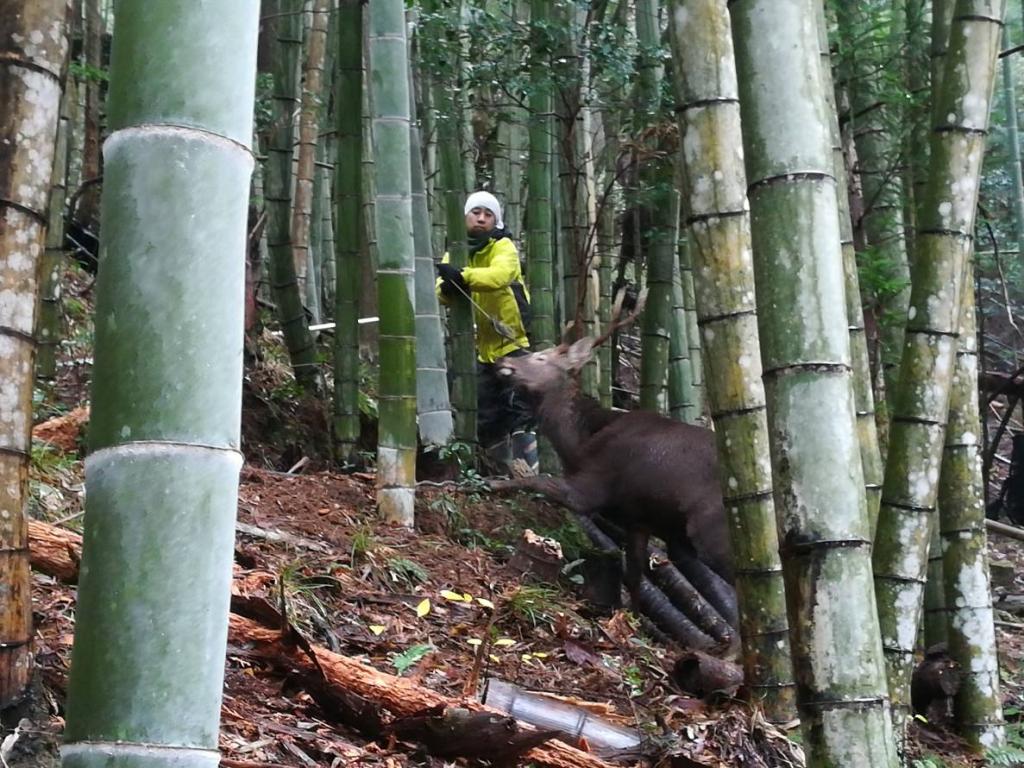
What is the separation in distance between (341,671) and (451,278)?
12.0 ft

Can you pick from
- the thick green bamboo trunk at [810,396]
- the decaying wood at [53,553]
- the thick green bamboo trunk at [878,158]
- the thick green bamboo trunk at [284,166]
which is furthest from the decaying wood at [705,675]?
the thick green bamboo trunk at [284,166]

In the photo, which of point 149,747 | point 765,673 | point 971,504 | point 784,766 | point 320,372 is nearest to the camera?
point 149,747

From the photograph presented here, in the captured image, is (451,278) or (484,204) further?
(484,204)

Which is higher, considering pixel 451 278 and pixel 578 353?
pixel 451 278

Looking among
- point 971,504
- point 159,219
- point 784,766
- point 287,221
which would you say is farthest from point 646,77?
point 159,219

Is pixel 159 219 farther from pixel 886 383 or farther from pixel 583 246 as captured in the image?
pixel 886 383

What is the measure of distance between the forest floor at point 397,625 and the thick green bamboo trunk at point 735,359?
10.8 inches

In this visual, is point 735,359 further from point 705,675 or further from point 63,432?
point 63,432

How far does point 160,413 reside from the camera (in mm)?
1356

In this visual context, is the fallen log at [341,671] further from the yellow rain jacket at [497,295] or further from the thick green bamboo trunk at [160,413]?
the yellow rain jacket at [497,295]

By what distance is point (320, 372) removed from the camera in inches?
→ 297

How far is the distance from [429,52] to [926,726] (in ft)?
15.2

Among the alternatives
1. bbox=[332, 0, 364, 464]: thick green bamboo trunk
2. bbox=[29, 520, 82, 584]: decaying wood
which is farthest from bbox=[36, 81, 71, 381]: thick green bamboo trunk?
bbox=[29, 520, 82, 584]: decaying wood

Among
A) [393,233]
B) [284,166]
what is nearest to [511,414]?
[284,166]
